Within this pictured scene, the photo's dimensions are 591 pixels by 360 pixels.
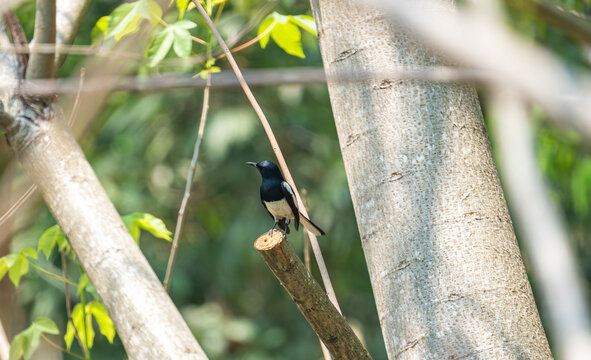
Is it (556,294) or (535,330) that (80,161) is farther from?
(556,294)

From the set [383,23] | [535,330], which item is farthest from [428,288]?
[383,23]

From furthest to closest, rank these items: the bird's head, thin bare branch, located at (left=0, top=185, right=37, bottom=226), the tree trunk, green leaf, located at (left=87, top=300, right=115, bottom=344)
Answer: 1. the bird's head
2. green leaf, located at (left=87, top=300, right=115, bottom=344)
3. thin bare branch, located at (left=0, top=185, right=37, bottom=226)
4. the tree trunk

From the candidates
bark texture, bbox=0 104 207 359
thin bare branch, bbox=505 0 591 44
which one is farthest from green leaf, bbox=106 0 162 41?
thin bare branch, bbox=505 0 591 44

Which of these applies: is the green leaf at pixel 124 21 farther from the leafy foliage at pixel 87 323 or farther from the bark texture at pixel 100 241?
the leafy foliage at pixel 87 323

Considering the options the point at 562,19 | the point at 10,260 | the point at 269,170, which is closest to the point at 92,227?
the point at 10,260

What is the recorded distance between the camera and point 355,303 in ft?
27.6

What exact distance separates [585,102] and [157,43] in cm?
180

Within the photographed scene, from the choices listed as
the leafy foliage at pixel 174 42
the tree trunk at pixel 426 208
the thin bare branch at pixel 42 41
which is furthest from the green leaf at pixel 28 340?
the tree trunk at pixel 426 208

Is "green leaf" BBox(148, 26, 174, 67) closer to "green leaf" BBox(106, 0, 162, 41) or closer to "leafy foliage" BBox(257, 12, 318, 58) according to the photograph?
"green leaf" BBox(106, 0, 162, 41)

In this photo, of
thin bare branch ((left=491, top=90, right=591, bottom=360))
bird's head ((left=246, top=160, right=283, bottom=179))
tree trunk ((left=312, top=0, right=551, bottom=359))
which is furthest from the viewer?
bird's head ((left=246, top=160, right=283, bottom=179))

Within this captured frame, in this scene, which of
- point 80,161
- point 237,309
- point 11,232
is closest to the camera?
point 11,232

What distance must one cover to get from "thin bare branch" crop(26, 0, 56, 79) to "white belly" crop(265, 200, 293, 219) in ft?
3.47

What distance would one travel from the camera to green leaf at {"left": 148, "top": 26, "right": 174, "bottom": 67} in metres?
1.90

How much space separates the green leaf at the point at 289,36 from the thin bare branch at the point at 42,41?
68 centimetres
